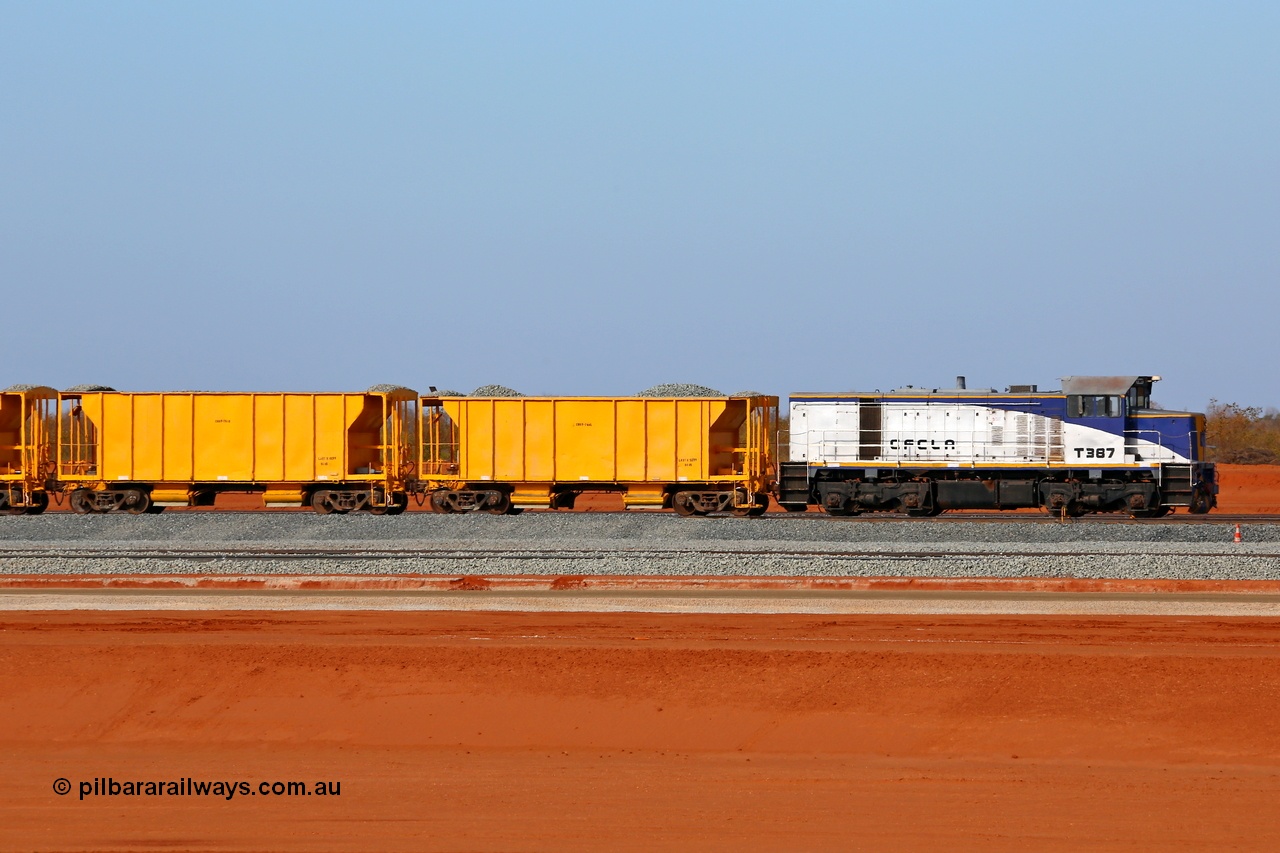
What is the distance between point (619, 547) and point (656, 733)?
13846 mm

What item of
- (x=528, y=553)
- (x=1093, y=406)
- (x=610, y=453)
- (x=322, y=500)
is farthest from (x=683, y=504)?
(x=1093, y=406)

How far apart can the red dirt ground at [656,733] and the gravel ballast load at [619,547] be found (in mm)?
4877

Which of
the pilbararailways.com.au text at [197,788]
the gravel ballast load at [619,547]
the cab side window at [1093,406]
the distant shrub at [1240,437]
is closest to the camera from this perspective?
the pilbararailways.com.au text at [197,788]

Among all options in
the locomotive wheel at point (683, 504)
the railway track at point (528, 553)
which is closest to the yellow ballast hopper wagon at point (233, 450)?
the locomotive wheel at point (683, 504)

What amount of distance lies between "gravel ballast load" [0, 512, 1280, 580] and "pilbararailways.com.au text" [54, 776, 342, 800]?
10.6 metres

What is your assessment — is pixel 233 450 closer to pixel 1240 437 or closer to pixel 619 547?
pixel 619 547

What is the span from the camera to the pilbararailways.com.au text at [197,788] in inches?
396

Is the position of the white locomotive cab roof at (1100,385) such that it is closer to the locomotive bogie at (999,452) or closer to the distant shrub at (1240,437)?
the locomotive bogie at (999,452)

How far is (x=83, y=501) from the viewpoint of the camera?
3391 cm

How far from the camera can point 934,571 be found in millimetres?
20938

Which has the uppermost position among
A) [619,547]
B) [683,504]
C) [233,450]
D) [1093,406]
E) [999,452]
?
[1093,406]

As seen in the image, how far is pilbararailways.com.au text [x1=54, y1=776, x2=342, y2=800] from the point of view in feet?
33.0

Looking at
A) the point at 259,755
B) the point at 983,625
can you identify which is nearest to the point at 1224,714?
the point at 983,625

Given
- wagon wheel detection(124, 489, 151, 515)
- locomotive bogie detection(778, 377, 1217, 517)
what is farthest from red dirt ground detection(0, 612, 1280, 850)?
wagon wheel detection(124, 489, 151, 515)
